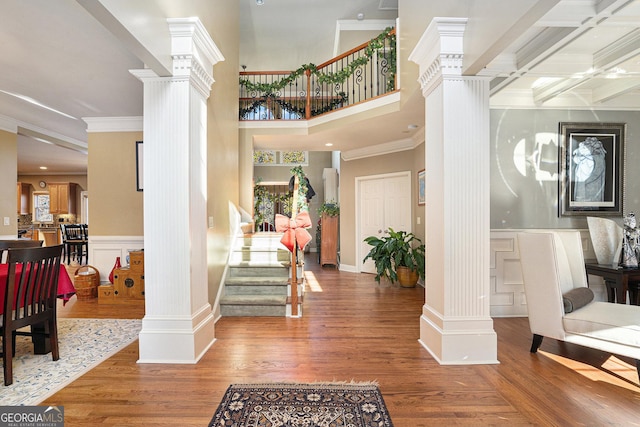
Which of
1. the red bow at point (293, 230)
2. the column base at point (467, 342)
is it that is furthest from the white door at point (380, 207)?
the column base at point (467, 342)

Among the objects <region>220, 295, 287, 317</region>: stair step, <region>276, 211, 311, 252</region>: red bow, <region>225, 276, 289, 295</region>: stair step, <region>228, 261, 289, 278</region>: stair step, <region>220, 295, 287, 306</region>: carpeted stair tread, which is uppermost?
<region>276, 211, 311, 252</region>: red bow

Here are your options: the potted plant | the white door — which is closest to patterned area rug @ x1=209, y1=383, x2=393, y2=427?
the potted plant

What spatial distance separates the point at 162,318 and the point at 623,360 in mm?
3951

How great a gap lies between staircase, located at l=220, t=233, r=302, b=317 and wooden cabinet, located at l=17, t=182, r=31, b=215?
10.6 meters

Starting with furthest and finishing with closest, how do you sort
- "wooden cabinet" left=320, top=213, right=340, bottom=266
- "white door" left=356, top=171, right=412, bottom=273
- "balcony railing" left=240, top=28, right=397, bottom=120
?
"wooden cabinet" left=320, top=213, right=340, bottom=266 < "white door" left=356, top=171, right=412, bottom=273 < "balcony railing" left=240, top=28, right=397, bottom=120

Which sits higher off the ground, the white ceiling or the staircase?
the white ceiling

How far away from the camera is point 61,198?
1087 centimetres

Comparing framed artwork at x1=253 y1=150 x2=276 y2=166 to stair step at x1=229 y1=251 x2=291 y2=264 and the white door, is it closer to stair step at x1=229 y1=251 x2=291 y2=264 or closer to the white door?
the white door

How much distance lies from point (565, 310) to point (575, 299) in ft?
0.48

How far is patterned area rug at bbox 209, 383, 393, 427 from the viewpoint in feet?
6.31

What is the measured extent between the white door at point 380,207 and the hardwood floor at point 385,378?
3015 millimetres

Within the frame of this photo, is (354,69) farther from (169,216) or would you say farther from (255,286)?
(169,216)

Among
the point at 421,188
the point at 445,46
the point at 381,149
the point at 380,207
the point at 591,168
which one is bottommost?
the point at 380,207

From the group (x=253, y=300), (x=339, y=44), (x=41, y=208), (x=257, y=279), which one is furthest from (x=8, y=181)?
(x=41, y=208)
